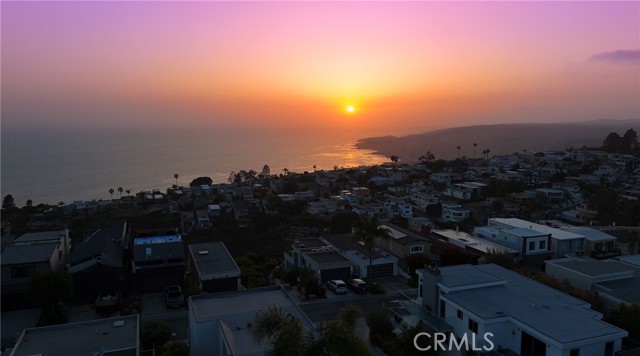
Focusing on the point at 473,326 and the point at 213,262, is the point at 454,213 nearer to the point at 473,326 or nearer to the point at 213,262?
the point at 213,262

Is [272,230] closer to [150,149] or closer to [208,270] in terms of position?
[208,270]

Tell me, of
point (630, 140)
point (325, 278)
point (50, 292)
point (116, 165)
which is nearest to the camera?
point (50, 292)

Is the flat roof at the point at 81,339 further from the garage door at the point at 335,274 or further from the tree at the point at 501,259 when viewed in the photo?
the tree at the point at 501,259

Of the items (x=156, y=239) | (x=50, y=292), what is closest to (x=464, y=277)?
(x=50, y=292)

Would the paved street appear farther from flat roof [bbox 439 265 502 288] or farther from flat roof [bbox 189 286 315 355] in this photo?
flat roof [bbox 439 265 502 288]

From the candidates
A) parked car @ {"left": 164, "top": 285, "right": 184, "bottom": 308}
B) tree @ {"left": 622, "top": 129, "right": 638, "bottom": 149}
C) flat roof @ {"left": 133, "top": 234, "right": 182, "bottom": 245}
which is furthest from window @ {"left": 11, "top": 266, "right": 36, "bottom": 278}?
tree @ {"left": 622, "top": 129, "right": 638, "bottom": 149}

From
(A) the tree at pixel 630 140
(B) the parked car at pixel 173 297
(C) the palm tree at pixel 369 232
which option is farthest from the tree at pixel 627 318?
(A) the tree at pixel 630 140
